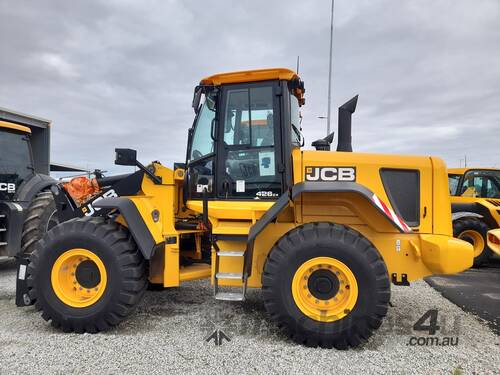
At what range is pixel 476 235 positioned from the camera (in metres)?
8.12

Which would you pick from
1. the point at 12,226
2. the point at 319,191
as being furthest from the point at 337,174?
the point at 12,226

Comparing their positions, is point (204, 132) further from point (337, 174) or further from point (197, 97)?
point (337, 174)

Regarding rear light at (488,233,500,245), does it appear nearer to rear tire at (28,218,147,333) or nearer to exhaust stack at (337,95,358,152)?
exhaust stack at (337,95,358,152)

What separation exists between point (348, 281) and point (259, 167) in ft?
4.73

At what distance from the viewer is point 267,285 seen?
358 centimetres

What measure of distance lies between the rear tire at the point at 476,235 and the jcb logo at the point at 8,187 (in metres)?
8.70

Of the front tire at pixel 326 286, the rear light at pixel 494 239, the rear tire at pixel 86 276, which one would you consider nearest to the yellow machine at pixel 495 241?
the rear light at pixel 494 239

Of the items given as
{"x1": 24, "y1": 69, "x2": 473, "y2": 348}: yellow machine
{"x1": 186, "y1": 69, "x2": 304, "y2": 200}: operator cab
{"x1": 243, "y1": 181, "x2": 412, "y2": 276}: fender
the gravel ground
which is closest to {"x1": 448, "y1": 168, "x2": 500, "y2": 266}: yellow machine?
the gravel ground

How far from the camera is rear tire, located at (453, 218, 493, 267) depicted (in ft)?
26.4

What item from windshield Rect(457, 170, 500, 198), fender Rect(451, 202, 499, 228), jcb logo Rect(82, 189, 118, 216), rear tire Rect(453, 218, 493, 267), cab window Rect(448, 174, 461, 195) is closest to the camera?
jcb logo Rect(82, 189, 118, 216)

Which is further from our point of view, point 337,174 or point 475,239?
point 475,239

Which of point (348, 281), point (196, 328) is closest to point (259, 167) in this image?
point (348, 281)

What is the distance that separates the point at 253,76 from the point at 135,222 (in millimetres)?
1967

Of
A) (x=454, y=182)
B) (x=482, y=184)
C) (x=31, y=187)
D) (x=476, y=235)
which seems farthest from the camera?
(x=454, y=182)
